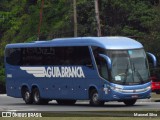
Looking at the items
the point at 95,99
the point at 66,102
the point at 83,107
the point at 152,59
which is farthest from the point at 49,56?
the point at 152,59

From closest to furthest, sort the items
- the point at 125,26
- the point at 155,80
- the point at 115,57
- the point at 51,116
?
the point at 51,116 → the point at 115,57 → the point at 155,80 → the point at 125,26

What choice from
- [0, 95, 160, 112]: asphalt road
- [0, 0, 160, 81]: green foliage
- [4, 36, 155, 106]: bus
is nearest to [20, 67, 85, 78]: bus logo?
[4, 36, 155, 106]: bus

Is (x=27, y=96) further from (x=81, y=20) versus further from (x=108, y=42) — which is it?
(x=81, y=20)

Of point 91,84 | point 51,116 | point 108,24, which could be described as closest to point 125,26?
point 108,24

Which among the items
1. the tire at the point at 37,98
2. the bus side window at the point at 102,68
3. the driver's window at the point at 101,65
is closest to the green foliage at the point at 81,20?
the tire at the point at 37,98

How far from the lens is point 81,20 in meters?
59.2

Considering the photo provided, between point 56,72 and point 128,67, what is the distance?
4751mm

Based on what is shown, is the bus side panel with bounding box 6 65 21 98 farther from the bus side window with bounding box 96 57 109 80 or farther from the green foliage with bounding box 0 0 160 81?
the green foliage with bounding box 0 0 160 81

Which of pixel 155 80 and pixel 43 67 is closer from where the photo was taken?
pixel 43 67

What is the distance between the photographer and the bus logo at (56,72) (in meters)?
32.1

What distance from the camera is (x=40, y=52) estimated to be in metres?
34.8

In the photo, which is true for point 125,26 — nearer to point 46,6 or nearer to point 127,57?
point 46,6

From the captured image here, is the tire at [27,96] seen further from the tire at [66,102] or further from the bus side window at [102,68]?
the bus side window at [102,68]

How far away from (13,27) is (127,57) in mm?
38149
